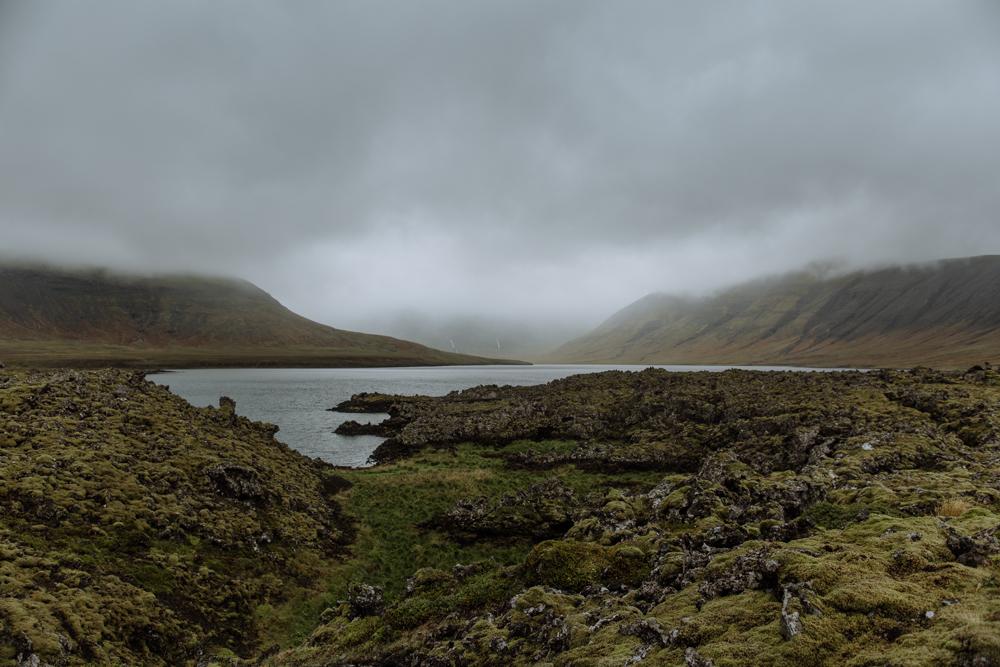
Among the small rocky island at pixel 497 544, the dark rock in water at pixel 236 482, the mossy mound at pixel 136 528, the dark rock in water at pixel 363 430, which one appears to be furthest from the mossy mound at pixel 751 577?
the dark rock in water at pixel 363 430

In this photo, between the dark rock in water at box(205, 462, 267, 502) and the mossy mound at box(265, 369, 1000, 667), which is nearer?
the mossy mound at box(265, 369, 1000, 667)

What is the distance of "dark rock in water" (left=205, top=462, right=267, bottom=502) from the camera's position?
3578cm

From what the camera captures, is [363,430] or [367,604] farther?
[363,430]

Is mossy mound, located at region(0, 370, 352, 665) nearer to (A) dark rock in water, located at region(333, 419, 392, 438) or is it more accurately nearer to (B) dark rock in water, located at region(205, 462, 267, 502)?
(B) dark rock in water, located at region(205, 462, 267, 502)

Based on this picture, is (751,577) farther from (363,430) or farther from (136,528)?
(363,430)

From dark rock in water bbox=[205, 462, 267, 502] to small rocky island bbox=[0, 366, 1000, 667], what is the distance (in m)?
0.16

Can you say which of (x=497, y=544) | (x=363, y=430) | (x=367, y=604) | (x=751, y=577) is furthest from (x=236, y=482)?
(x=363, y=430)

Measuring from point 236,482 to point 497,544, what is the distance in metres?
19.5

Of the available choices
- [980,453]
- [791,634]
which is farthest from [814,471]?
[791,634]

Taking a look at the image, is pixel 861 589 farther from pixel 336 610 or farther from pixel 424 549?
pixel 424 549

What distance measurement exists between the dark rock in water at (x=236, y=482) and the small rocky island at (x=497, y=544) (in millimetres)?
158

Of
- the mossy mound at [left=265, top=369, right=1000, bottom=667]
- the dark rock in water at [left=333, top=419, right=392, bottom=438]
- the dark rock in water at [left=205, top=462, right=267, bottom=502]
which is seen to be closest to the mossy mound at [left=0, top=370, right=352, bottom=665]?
the dark rock in water at [left=205, top=462, right=267, bottom=502]

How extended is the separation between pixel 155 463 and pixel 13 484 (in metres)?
8.83

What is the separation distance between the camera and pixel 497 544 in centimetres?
3559
